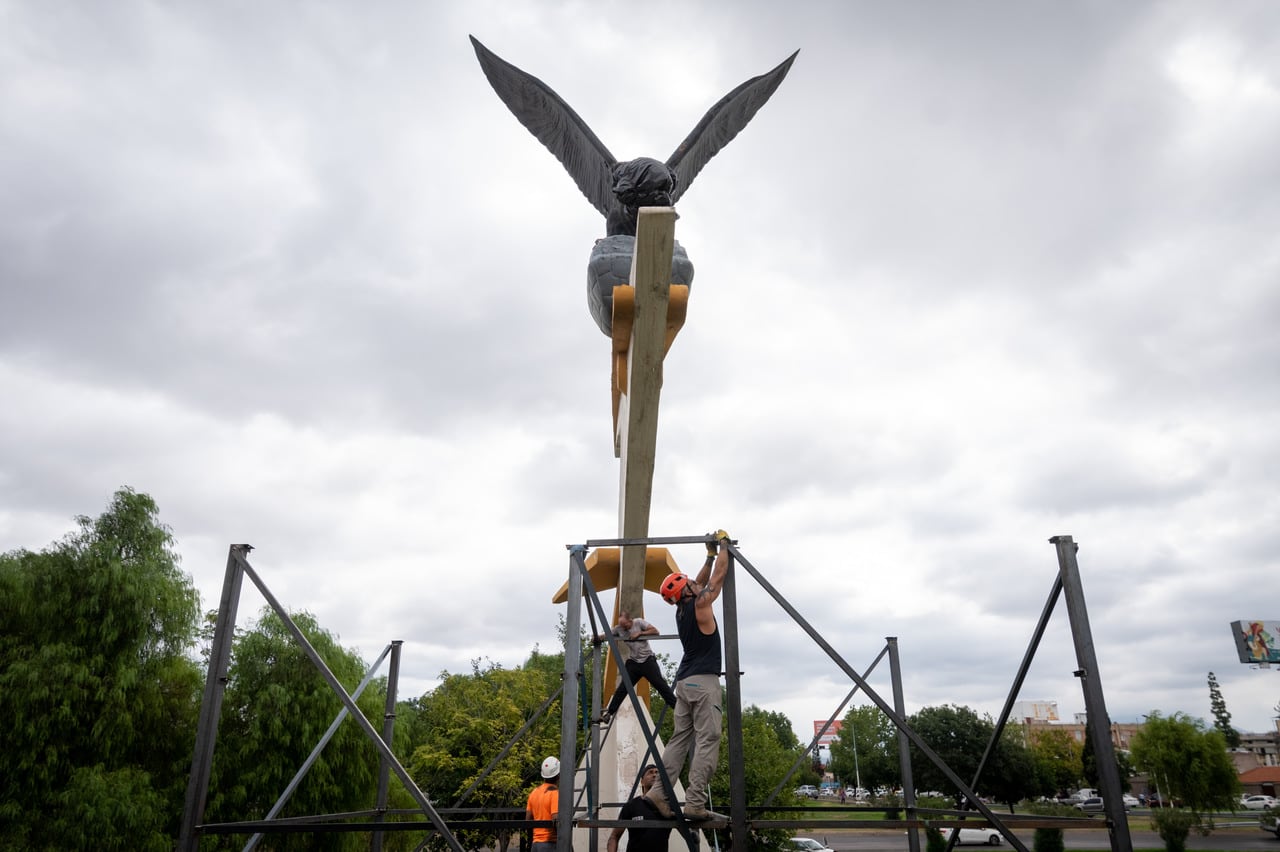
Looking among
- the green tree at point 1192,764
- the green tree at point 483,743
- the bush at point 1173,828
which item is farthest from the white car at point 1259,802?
the green tree at point 483,743

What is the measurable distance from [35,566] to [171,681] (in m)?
3.17

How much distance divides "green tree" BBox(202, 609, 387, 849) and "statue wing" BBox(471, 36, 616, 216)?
1140 cm

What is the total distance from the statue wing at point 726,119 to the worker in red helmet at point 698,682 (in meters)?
3.82

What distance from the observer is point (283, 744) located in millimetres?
14195

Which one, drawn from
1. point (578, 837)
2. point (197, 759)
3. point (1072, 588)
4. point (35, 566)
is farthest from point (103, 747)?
point (1072, 588)

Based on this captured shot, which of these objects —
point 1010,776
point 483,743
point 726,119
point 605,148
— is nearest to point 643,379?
point 605,148

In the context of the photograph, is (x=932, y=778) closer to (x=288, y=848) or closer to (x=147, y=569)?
(x=288, y=848)

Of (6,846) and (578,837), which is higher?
(578,837)

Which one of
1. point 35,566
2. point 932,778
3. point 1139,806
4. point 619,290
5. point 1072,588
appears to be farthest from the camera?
point 1139,806

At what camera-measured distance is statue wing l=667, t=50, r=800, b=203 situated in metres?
7.13

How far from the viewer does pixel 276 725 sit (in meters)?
14.1

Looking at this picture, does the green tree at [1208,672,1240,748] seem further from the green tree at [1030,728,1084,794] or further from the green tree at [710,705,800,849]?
the green tree at [710,705,800,849]

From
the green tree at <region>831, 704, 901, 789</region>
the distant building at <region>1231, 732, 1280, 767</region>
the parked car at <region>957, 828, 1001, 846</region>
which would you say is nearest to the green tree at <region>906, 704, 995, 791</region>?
the parked car at <region>957, 828, 1001, 846</region>

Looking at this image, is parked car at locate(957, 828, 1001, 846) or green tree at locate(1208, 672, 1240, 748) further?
green tree at locate(1208, 672, 1240, 748)
